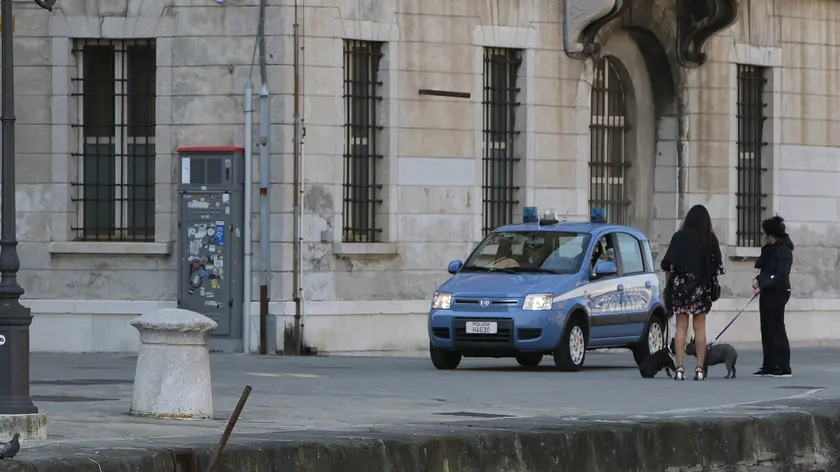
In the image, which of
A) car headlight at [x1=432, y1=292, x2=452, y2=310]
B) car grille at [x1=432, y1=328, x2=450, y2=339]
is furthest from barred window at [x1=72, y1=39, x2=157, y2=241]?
car grille at [x1=432, y1=328, x2=450, y2=339]

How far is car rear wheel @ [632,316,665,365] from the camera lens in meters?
24.0

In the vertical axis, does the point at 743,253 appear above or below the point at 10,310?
above

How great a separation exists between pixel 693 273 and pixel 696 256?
17 centimetres

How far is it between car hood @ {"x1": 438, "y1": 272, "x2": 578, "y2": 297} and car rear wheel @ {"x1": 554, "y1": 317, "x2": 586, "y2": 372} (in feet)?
1.46

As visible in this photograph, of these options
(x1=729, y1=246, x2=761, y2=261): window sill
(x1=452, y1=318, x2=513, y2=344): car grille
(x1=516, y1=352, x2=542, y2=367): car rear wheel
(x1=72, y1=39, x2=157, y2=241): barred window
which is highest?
(x1=72, y1=39, x2=157, y2=241): barred window

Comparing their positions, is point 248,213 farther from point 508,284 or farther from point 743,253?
point 743,253

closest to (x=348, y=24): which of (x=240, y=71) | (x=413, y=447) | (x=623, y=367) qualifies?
(x=240, y=71)

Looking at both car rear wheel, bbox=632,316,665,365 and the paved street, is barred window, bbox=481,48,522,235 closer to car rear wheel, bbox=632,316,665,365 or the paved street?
the paved street

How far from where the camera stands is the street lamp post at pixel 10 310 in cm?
1277

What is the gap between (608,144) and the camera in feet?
101

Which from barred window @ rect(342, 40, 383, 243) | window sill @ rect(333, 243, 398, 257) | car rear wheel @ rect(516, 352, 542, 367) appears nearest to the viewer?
car rear wheel @ rect(516, 352, 542, 367)

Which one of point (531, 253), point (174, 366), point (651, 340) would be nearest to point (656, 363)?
point (531, 253)

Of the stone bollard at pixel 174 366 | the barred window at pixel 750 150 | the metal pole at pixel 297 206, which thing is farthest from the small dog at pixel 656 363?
the barred window at pixel 750 150

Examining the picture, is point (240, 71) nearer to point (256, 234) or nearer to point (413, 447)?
point (256, 234)
